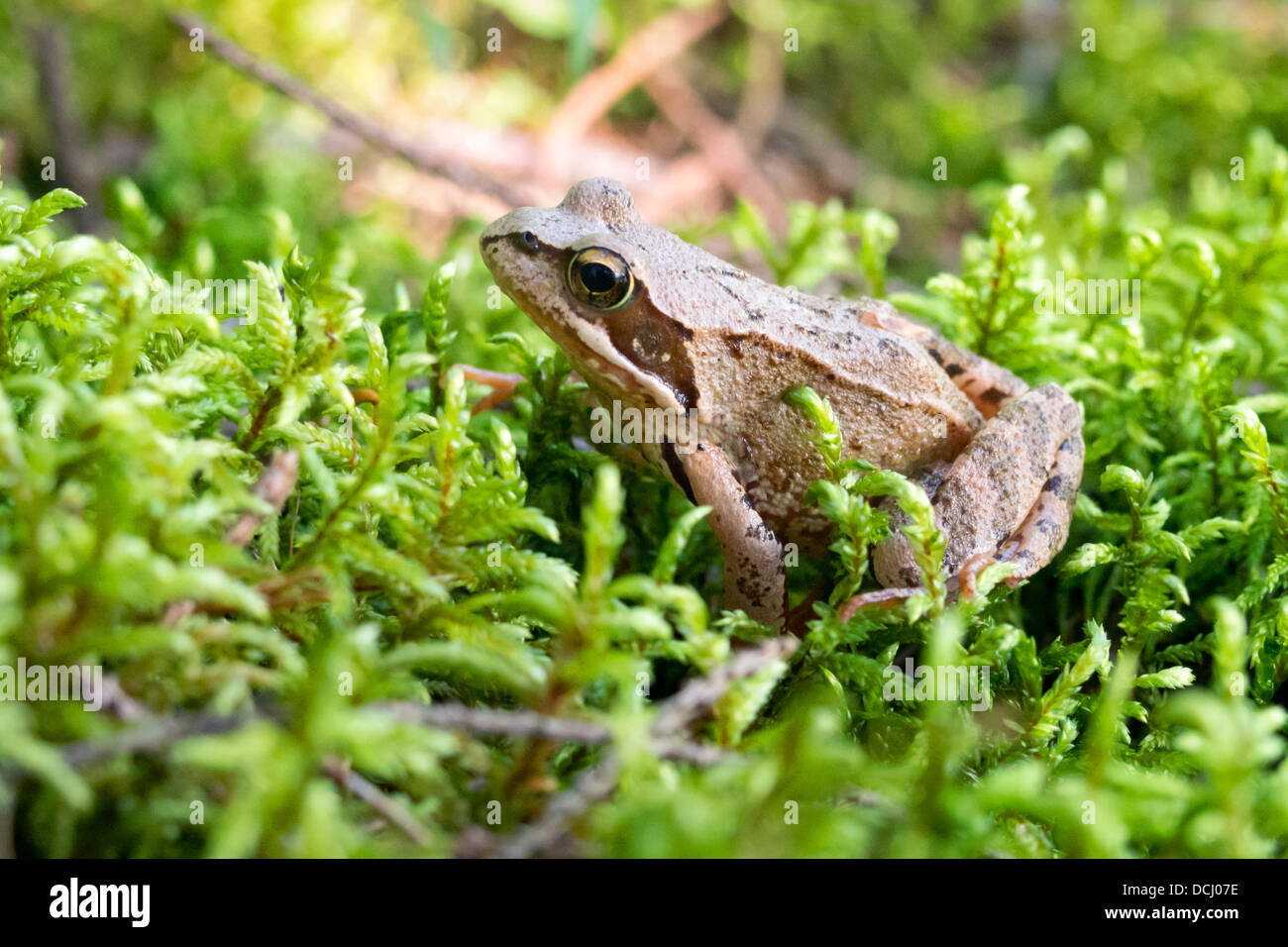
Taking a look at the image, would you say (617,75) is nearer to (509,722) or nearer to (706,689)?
(706,689)

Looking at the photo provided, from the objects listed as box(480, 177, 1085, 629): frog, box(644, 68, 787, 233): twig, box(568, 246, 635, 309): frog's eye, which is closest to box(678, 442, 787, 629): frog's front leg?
box(480, 177, 1085, 629): frog

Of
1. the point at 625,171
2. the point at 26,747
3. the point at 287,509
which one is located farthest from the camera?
the point at 625,171

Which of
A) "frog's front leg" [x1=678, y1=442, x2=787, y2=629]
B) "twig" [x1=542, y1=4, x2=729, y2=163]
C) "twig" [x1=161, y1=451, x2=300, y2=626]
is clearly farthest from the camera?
"twig" [x1=542, y1=4, x2=729, y2=163]

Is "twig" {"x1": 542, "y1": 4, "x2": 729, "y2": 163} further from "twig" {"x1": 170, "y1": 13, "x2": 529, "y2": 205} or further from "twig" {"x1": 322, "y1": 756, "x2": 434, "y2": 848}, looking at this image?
"twig" {"x1": 322, "y1": 756, "x2": 434, "y2": 848}

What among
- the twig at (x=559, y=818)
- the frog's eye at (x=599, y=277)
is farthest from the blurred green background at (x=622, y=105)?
the twig at (x=559, y=818)

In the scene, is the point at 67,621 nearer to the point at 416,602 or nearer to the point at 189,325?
the point at 416,602
